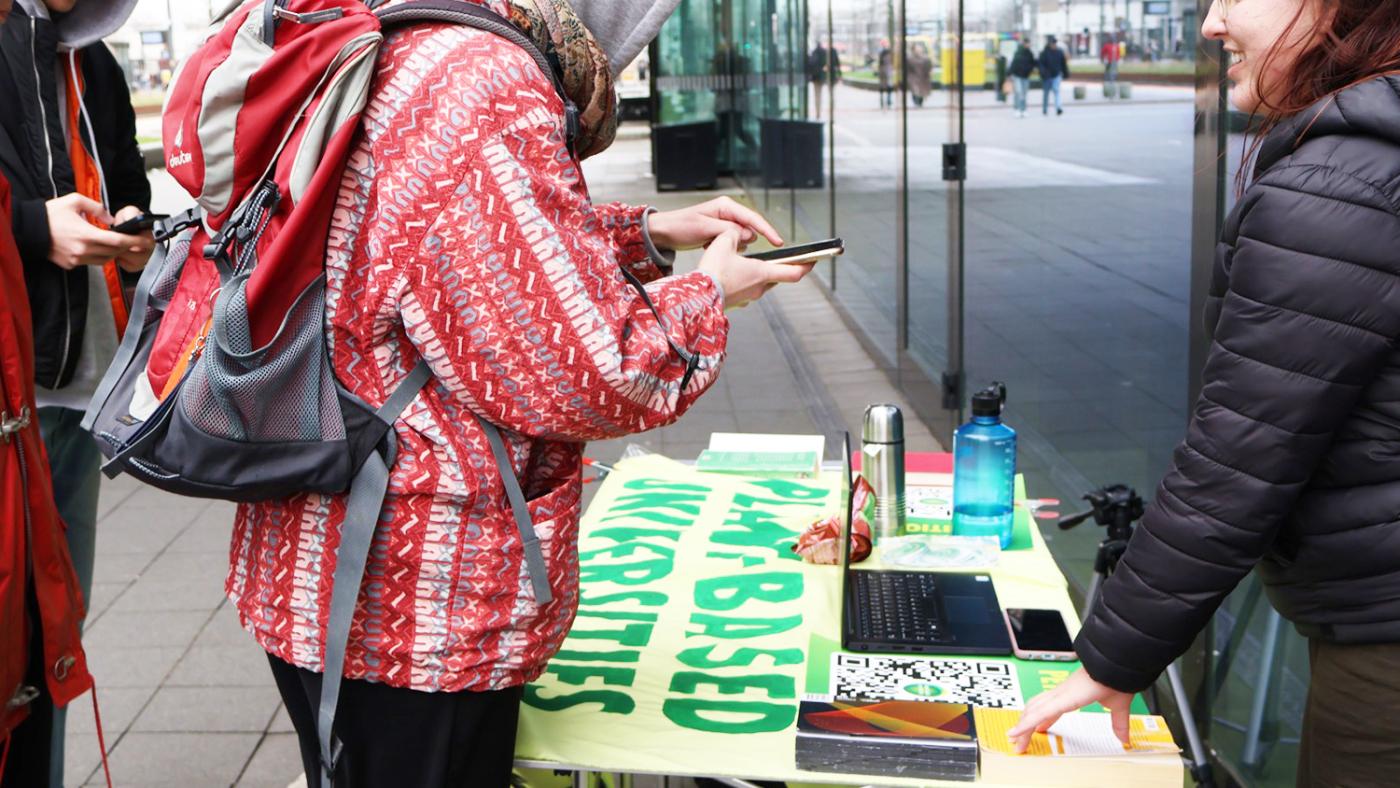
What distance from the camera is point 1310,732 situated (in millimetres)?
1622

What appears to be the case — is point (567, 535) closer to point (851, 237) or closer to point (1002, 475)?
point (1002, 475)

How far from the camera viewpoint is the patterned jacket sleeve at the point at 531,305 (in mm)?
1527

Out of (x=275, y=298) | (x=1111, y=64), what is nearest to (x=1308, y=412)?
(x=275, y=298)

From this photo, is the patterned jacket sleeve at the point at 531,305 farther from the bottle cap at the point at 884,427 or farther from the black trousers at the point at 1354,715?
the bottle cap at the point at 884,427

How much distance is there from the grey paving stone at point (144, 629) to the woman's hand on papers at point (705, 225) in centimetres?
278

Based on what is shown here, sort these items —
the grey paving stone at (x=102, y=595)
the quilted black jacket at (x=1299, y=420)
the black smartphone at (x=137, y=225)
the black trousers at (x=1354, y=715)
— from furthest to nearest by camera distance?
the grey paving stone at (x=102, y=595), the black smartphone at (x=137, y=225), the black trousers at (x=1354, y=715), the quilted black jacket at (x=1299, y=420)

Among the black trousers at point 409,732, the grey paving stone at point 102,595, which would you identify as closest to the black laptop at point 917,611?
the black trousers at point 409,732

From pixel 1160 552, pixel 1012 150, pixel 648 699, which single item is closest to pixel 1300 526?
pixel 1160 552

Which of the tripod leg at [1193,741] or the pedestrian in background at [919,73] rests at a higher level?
the pedestrian in background at [919,73]

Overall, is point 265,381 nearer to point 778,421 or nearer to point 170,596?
point 170,596

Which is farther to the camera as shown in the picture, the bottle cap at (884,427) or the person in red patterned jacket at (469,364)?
the bottle cap at (884,427)

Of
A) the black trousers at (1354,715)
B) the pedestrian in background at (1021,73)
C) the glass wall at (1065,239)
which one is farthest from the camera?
the pedestrian in background at (1021,73)

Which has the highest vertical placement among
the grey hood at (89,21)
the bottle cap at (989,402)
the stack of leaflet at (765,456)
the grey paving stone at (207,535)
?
the grey hood at (89,21)

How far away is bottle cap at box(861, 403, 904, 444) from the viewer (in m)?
2.71
